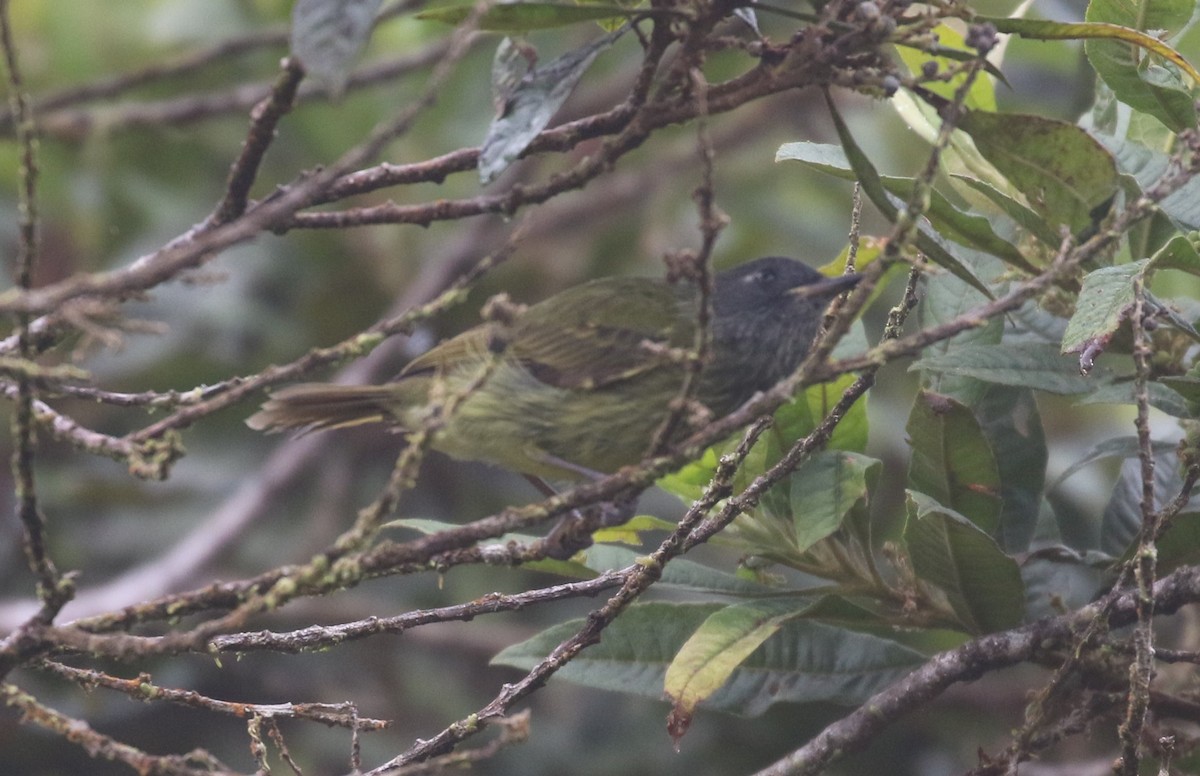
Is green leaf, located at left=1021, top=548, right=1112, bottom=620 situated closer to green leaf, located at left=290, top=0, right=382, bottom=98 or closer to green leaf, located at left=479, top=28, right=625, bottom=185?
green leaf, located at left=479, top=28, right=625, bottom=185

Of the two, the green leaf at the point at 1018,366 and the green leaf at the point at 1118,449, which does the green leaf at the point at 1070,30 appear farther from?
the green leaf at the point at 1118,449

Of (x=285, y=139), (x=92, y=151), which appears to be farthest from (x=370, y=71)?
(x=92, y=151)

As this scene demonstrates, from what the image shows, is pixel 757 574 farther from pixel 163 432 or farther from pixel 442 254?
pixel 442 254

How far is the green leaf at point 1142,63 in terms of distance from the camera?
2.22 metres

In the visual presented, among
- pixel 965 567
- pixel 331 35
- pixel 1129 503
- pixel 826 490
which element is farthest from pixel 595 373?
pixel 331 35

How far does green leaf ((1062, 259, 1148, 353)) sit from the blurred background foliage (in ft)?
7.32

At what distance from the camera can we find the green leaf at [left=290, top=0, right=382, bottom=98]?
151 centimetres

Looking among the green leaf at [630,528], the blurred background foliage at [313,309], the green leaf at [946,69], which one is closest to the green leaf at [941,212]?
the green leaf at [946,69]

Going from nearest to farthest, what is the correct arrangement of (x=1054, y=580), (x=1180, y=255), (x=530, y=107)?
(x=530, y=107) < (x=1180, y=255) < (x=1054, y=580)

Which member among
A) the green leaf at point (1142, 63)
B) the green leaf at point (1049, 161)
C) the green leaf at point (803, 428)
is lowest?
the green leaf at point (803, 428)

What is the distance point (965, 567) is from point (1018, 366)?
14.4 inches

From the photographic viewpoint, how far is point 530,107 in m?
1.87

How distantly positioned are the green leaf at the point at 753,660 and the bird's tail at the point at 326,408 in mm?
757

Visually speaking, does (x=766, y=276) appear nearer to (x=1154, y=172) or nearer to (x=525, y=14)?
(x=1154, y=172)
